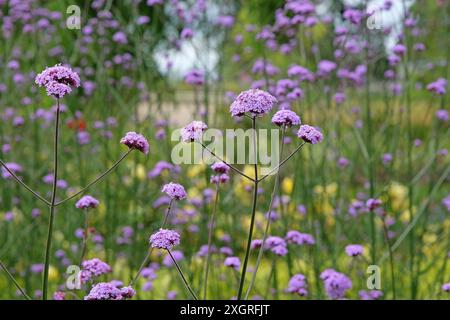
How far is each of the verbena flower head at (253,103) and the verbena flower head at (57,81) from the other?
348 mm

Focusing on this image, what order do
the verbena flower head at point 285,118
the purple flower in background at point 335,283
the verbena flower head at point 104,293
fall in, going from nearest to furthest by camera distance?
1. the verbena flower head at point 104,293
2. the verbena flower head at point 285,118
3. the purple flower in background at point 335,283

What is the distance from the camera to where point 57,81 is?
1.41 metres

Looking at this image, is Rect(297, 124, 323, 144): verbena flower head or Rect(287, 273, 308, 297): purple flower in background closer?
Rect(297, 124, 323, 144): verbena flower head

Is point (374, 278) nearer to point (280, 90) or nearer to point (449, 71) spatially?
point (280, 90)

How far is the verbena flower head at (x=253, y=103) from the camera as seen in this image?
52.0 inches

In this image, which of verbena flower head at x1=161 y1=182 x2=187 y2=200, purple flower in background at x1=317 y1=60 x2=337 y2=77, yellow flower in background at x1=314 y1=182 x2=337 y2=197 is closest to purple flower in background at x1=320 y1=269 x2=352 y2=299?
yellow flower in background at x1=314 y1=182 x2=337 y2=197

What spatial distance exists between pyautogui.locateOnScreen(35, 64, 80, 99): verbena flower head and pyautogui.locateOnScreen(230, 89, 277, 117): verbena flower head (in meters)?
0.35

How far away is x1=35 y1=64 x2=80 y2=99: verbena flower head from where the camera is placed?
1380 mm

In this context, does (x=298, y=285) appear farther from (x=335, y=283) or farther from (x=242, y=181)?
(x=242, y=181)

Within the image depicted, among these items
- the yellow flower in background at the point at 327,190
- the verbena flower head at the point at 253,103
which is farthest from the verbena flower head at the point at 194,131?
the yellow flower in background at the point at 327,190

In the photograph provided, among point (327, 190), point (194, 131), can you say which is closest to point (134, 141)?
point (194, 131)

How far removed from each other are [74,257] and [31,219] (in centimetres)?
27

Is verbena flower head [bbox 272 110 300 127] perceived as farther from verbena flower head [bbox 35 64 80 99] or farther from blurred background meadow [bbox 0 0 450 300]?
blurred background meadow [bbox 0 0 450 300]

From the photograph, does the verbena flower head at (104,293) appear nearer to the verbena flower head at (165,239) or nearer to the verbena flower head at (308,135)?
the verbena flower head at (165,239)
